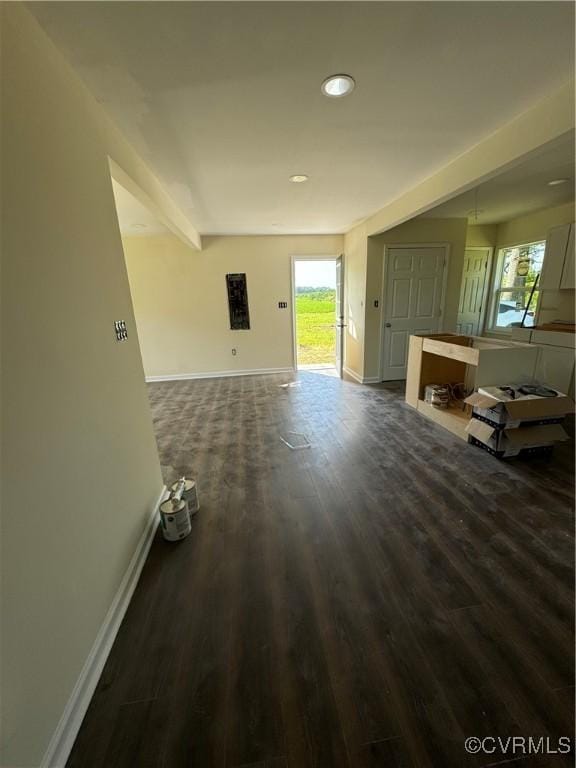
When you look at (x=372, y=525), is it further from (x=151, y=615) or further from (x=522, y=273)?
(x=522, y=273)

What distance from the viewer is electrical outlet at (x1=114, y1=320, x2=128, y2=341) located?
156 cm

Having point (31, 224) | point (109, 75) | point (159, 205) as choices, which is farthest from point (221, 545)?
point (159, 205)

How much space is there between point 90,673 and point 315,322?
8133 millimetres

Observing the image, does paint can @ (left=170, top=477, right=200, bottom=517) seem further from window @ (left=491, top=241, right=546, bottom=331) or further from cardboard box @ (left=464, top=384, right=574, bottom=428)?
window @ (left=491, top=241, right=546, bottom=331)

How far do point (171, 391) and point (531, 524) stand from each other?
454 cm

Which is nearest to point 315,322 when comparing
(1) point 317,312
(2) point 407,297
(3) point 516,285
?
(1) point 317,312

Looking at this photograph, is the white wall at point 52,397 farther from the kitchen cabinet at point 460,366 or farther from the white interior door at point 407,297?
the white interior door at point 407,297

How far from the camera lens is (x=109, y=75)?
137 centimetres

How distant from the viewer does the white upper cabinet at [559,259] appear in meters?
3.74

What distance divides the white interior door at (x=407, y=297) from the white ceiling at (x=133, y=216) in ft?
10.8

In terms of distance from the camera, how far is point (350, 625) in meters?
1.29

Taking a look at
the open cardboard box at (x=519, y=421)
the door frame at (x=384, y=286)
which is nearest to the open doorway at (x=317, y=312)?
the door frame at (x=384, y=286)

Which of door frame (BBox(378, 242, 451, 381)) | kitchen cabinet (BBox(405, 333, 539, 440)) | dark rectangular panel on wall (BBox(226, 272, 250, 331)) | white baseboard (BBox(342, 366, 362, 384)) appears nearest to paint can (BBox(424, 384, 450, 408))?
kitchen cabinet (BBox(405, 333, 539, 440))
